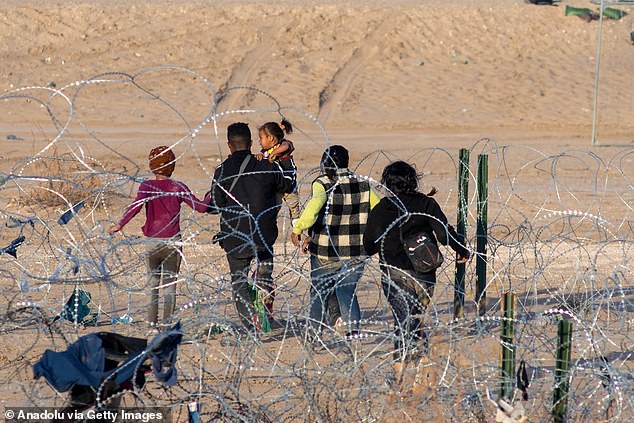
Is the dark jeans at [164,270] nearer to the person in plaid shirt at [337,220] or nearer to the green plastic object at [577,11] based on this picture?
the person in plaid shirt at [337,220]

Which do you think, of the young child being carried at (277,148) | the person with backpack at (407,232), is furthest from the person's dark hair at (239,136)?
the person with backpack at (407,232)

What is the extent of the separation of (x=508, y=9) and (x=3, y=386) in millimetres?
26087

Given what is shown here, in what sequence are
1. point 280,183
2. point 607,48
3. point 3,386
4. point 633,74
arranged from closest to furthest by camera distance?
point 3,386 → point 280,183 → point 633,74 → point 607,48

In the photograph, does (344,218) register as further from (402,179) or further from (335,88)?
(335,88)

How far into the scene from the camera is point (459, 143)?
19.8 m

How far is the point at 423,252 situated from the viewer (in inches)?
234

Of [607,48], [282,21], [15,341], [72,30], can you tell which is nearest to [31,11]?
[72,30]

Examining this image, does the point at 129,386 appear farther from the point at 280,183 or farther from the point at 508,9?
the point at 508,9

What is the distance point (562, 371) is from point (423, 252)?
165 cm

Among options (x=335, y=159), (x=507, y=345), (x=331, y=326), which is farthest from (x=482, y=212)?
(x=507, y=345)

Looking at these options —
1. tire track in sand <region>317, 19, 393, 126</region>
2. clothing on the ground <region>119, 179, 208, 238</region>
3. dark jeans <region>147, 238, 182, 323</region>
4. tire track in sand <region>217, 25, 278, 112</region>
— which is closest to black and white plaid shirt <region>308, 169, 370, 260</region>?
clothing on the ground <region>119, 179, 208, 238</region>

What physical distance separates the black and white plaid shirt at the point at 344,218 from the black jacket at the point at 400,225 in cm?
50

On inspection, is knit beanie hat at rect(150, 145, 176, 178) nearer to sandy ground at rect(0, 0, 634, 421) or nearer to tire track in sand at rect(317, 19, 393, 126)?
sandy ground at rect(0, 0, 634, 421)

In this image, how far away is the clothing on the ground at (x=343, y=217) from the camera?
661cm
